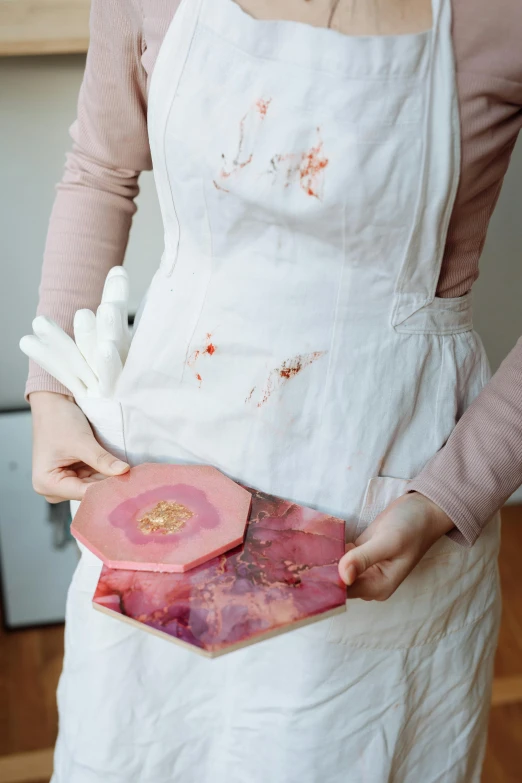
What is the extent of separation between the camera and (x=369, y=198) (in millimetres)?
600

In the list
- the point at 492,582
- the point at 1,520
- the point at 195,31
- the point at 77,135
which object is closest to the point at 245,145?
the point at 195,31

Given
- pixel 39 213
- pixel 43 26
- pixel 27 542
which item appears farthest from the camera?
pixel 27 542

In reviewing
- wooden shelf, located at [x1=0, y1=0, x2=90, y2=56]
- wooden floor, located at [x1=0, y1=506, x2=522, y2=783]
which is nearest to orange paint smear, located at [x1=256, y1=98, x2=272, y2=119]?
wooden shelf, located at [x1=0, y1=0, x2=90, y2=56]

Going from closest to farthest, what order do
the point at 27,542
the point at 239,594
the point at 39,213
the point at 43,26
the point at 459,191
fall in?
the point at 239,594, the point at 459,191, the point at 43,26, the point at 39,213, the point at 27,542

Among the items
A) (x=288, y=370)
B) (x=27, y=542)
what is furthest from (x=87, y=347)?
(x=27, y=542)

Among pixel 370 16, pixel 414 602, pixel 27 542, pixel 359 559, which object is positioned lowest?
pixel 27 542

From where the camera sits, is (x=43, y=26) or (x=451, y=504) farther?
(x=43, y=26)

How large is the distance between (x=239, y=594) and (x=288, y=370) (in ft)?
0.71

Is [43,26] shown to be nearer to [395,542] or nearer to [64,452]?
[64,452]

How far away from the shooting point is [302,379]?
655 mm

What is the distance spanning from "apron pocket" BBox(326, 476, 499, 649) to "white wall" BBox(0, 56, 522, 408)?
97 cm

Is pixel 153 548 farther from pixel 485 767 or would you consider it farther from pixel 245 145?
pixel 485 767

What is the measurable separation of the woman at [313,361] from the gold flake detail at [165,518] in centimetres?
7

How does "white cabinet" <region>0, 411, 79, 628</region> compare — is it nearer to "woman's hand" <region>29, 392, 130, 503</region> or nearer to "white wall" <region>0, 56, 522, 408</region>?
"white wall" <region>0, 56, 522, 408</region>
